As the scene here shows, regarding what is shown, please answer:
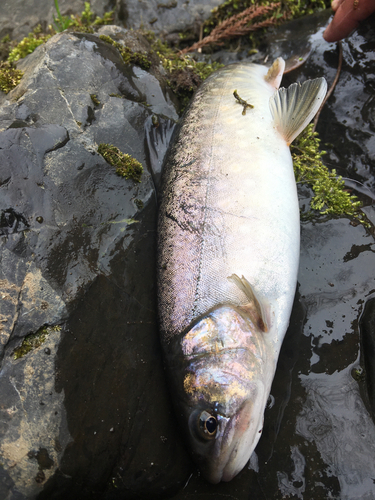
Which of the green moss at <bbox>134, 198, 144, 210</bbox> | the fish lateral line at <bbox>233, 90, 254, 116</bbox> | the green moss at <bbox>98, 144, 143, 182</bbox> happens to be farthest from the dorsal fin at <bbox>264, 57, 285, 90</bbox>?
the green moss at <bbox>134, 198, 144, 210</bbox>

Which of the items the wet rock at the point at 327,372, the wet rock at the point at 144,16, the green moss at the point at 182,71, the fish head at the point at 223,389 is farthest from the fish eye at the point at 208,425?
the wet rock at the point at 144,16

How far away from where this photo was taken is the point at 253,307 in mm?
2670

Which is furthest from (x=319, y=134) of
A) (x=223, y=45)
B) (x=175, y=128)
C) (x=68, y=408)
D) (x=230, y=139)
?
(x=68, y=408)

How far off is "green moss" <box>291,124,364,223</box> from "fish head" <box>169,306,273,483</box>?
1.76 m

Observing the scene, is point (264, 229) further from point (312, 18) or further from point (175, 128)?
point (312, 18)

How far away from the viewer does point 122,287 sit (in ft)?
9.80

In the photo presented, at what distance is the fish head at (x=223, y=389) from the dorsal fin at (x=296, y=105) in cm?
207

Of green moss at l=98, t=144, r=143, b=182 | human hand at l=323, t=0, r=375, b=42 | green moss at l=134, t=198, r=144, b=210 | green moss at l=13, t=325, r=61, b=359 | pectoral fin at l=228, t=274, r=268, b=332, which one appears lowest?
pectoral fin at l=228, t=274, r=268, b=332

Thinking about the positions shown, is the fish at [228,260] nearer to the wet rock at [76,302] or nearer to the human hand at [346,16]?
the wet rock at [76,302]

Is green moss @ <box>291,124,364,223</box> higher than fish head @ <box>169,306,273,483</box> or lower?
higher

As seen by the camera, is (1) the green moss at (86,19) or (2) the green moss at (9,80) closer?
(2) the green moss at (9,80)

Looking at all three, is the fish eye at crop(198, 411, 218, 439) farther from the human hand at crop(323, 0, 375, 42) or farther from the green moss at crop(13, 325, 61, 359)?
the human hand at crop(323, 0, 375, 42)

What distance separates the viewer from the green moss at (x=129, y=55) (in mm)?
3959

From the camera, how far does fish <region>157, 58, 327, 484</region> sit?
2.41m
